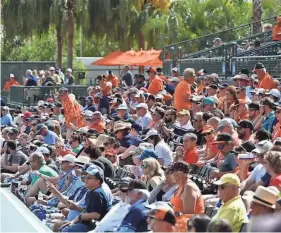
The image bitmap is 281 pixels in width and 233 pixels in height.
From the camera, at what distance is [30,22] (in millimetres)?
40500

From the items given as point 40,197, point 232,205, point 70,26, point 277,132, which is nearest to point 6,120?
point 40,197

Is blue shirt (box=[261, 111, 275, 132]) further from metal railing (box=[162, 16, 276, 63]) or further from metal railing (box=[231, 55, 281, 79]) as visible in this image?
metal railing (box=[162, 16, 276, 63])

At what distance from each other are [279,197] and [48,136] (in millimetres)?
11019

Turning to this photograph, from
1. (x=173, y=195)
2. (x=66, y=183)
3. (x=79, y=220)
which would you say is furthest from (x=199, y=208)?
(x=66, y=183)

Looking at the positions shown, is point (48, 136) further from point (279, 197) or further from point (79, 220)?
point (279, 197)

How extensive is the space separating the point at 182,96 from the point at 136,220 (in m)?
8.38

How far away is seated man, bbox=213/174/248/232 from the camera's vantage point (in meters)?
8.37

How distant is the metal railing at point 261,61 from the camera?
20.4 metres

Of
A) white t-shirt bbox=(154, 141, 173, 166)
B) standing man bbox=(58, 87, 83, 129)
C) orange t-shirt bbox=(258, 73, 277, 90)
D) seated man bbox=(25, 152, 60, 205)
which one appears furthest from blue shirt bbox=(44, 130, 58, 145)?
white t-shirt bbox=(154, 141, 173, 166)

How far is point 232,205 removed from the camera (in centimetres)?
848

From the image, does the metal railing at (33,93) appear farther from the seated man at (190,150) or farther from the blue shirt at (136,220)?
the blue shirt at (136,220)

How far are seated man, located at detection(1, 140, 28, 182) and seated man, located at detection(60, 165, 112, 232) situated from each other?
22.2 feet

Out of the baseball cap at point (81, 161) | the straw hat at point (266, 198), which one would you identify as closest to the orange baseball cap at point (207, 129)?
the baseball cap at point (81, 161)

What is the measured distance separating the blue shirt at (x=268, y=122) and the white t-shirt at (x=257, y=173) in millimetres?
3537
